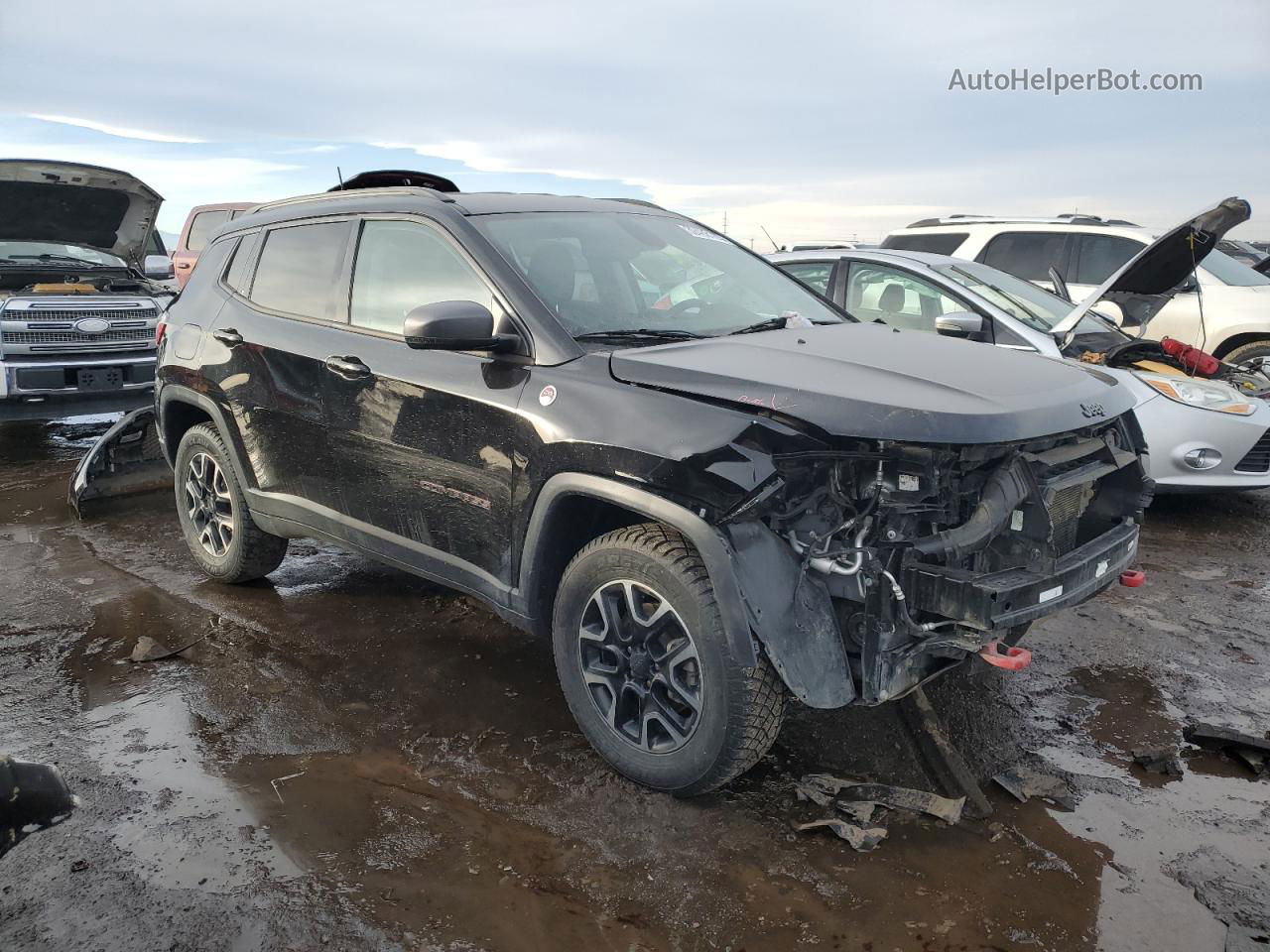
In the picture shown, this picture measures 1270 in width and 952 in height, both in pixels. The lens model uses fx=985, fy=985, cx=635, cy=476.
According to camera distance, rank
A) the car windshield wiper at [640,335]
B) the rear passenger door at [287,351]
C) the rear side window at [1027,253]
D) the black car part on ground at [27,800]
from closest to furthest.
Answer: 1. the black car part on ground at [27,800]
2. the car windshield wiper at [640,335]
3. the rear passenger door at [287,351]
4. the rear side window at [1027,253]

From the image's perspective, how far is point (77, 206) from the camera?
8898 millimetres

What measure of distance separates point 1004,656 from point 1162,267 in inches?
165

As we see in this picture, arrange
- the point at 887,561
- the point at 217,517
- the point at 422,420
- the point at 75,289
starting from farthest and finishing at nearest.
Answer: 1. the point at 75,289
2. the point at 217,517
3. the point at 422,420
4. the point at 887,561

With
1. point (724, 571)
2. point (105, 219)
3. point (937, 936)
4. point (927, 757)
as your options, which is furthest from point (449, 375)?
point (105, 219)

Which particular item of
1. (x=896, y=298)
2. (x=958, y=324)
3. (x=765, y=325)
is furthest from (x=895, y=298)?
(x=765, y=325)

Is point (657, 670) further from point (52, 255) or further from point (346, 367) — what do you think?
point (52, 255)

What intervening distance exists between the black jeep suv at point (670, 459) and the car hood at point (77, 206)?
529 cm

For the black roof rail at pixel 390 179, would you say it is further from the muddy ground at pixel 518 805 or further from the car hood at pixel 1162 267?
the car hood at pixel 1162 267

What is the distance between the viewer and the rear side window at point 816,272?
7023mm

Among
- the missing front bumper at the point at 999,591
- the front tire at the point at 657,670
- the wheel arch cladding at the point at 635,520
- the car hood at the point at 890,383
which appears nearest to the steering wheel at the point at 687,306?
the car hood at the point at 890,383

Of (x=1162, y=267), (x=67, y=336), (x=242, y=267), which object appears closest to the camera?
(x=242, y=267)

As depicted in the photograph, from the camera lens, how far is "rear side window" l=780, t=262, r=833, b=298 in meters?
7.02

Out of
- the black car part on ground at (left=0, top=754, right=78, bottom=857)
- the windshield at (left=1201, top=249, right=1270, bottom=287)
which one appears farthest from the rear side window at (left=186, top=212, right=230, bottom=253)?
the black car part on ground at (left=0, top=754, right=78, bottom=857)

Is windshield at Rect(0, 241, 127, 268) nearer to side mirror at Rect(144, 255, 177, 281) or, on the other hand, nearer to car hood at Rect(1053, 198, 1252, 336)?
side mirror at Rect(144, 255, 177, 281)
